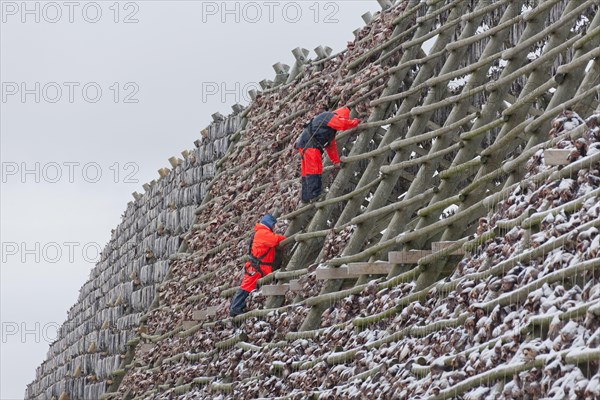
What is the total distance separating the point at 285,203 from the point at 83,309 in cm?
916

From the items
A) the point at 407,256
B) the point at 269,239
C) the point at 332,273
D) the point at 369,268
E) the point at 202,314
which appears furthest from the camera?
the point at 202,314

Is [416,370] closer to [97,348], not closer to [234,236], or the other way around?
[234,236]

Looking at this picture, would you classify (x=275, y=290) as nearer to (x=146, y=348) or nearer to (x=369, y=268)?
(x=369, y=268)

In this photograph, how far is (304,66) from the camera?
1548cm

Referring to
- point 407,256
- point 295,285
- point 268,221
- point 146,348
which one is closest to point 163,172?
point 146,348

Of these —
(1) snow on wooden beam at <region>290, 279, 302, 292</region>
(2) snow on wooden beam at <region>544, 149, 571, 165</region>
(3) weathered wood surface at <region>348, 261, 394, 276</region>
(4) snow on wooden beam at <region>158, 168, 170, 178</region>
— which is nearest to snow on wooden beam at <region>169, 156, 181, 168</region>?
(4) snow on wooden beam at <region>158, 168, 170, 178</region>

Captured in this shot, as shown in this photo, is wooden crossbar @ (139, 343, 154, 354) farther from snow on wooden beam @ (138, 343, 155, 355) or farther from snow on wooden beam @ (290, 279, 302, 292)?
snow on wooden beam @ (290, 279, 302, 292)

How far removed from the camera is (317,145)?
39.8 feet

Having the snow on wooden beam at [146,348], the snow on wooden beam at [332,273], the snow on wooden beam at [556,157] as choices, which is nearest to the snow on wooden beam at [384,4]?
the snow on wooden beam at [332,273]

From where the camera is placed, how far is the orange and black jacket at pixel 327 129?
12.0 meters

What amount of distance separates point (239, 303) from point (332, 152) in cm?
154

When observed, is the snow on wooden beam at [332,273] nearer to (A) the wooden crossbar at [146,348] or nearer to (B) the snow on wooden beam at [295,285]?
(B) the snow on wooden beam at [295,285]

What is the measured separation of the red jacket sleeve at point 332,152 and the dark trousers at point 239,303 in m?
1.39

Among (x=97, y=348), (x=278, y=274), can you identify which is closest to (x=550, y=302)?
(x=278, y=274)
